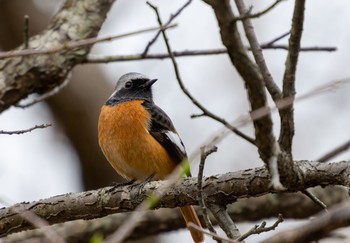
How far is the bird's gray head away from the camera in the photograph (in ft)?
21.7

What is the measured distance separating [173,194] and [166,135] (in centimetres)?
178

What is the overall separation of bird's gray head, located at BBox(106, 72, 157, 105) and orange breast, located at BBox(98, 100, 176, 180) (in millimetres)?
661


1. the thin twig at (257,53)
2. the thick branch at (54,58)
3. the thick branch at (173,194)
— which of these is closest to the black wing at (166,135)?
the thick branch at (54,58)

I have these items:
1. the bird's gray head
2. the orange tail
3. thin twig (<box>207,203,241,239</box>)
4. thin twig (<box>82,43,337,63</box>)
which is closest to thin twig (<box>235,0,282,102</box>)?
thin twig (<box>207,203,241,239</box>)

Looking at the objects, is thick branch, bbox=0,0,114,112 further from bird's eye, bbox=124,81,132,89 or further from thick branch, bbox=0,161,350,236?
thick branch, bbox=0,161,350,236

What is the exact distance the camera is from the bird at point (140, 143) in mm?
5719

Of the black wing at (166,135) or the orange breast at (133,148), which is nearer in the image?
the orange breast at (133,148)

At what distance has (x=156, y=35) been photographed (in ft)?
17.1

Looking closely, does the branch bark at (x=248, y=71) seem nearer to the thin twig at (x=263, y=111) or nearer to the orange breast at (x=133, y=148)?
the thin twig at (x=263, y=111)

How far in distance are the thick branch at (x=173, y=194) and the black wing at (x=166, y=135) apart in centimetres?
Result: 118

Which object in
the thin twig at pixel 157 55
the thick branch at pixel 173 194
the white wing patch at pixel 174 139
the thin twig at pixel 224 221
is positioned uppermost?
the thin twig at pixel 157 55

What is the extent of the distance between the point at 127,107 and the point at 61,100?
1.98 metres

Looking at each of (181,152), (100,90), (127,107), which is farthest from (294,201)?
(100,90)

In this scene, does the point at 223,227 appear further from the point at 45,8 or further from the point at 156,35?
the point at 45,8
